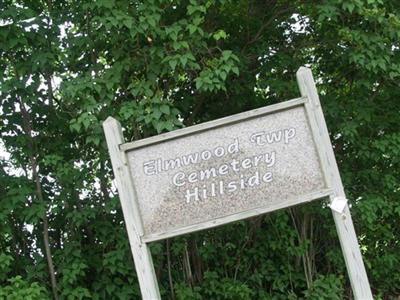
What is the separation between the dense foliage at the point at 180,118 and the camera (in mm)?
4727

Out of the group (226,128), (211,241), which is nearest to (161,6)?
(226,128)

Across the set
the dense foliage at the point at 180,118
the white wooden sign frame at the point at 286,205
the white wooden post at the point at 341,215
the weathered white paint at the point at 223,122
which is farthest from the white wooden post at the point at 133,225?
the white wooden post at the point at 341,215

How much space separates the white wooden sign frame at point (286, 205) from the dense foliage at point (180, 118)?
859 millimetres

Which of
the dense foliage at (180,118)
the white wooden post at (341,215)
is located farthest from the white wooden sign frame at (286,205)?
the dense foliage at (180,118)

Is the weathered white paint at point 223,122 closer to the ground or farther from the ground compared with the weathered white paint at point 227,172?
farther from the ground

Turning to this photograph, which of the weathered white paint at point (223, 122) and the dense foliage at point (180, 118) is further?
the dense foliage at point (180, 118)

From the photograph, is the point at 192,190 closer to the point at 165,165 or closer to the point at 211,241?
the point at 165,165

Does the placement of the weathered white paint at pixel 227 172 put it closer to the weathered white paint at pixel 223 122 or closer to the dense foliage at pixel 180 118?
the weathered white paint at pixel 223 122

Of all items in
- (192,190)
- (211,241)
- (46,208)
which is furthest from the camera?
(211,241)

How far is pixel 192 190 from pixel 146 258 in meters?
0.48

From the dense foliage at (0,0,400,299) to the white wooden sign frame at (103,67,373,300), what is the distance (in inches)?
33.8

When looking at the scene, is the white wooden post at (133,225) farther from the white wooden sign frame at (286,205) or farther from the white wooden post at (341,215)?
the white wooden post at (341,215)

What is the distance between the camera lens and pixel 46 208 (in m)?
5.24

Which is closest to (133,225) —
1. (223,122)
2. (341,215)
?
(223,122)
